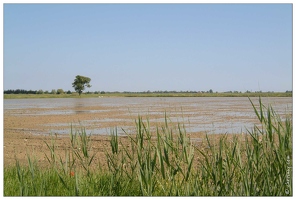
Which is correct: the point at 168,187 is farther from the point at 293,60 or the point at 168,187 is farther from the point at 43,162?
the point at 43,162

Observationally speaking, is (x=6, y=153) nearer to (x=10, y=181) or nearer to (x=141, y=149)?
(x=10, y=181)

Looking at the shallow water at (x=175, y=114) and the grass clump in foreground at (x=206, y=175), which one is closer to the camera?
the grass clump in foreground at (x=206, y=175)

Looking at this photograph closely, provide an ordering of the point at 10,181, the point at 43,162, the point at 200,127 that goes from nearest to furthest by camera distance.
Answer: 1. the point at 10,181
2. the point at 43,162
3. the point at 200,127

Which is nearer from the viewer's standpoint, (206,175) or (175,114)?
(206,175)

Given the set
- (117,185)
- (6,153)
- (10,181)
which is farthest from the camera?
(6,153)

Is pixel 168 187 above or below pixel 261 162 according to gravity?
below

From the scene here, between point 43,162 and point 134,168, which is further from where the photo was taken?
point 43,162

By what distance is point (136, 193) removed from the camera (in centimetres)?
416

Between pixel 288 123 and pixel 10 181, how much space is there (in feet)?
9.92

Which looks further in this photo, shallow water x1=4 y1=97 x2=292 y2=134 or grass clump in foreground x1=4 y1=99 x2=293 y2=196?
shallow water x1=4 y1=97 x2=292 y2=134

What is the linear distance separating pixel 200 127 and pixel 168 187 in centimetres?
821

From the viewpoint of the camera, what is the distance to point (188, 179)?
Result: 395cm

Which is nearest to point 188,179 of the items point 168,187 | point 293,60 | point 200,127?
point 168,187

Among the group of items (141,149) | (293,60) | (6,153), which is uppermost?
(293,60)
